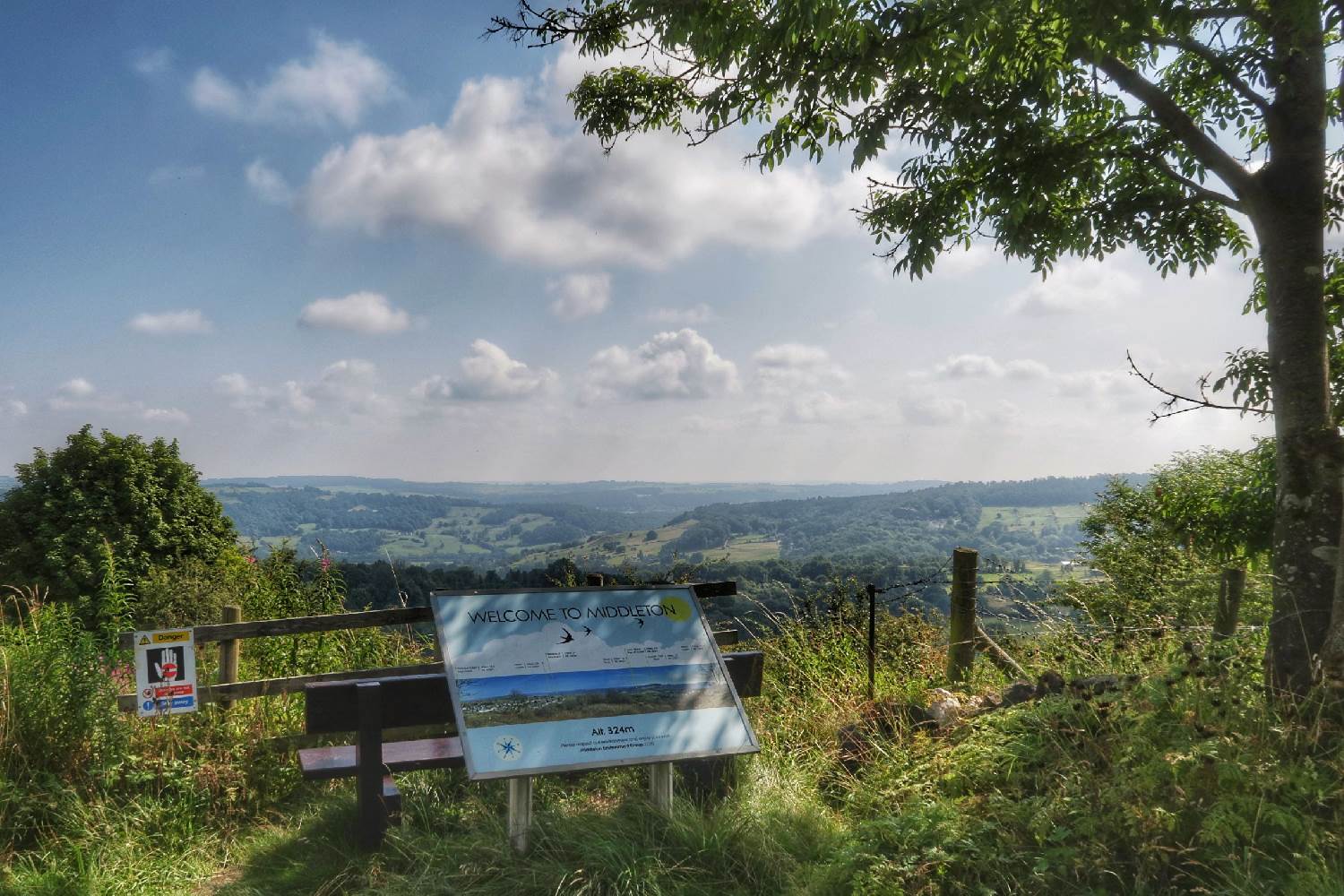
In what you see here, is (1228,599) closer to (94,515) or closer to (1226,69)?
(1226,69)

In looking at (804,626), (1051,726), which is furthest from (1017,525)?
(1051,726)

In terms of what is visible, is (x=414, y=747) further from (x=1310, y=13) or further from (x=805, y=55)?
(x=1310, y=13)

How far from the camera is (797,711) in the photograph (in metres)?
6.84

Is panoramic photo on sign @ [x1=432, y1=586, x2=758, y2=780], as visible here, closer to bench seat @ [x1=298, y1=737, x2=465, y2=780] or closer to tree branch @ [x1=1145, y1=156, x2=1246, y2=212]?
bench seat @ [x1=298, y1=737, x2=465, y2=780]

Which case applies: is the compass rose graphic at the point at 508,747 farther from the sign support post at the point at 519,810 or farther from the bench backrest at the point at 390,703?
the bench backrest at the point at 390,703

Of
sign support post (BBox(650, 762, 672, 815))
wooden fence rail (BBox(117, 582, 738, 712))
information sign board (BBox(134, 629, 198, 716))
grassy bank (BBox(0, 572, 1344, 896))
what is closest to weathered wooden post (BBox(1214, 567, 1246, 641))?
grassy bank (BBox(0, 572, 1344, 896))

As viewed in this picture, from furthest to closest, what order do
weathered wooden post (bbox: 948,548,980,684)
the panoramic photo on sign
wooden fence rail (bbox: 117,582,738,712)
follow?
weathered wooden post (bbox: 948,548,980,684)
wooden fence rail (bbox: 117,582,738,712)
the panoramic photo on sign

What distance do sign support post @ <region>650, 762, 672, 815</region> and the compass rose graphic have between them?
0.80 metres

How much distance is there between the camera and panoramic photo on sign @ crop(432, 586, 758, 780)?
4.59 m

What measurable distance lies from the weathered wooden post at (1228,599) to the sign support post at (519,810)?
4905 mm

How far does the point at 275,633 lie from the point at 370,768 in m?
1.66

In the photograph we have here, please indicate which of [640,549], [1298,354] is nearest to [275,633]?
[640,549]

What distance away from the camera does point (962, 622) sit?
7078 mm

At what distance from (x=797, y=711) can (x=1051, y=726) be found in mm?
2460
